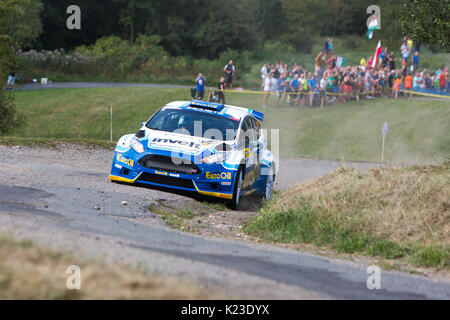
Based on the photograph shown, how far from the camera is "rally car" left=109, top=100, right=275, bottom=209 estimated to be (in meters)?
11.3

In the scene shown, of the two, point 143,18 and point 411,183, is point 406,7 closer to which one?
point 411,183

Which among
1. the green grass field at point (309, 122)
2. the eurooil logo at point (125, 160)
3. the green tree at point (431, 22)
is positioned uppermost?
the green tree at point (431, 22)

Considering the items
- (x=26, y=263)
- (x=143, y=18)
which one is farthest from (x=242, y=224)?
(x=143, y=18)

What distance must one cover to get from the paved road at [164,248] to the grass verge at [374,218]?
A: 101 centimetres

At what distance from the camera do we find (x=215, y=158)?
449 inches

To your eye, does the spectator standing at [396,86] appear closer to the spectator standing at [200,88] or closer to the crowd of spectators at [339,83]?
the crowd of spectators at [339,83]

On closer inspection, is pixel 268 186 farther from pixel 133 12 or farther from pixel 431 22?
pixel 133 12

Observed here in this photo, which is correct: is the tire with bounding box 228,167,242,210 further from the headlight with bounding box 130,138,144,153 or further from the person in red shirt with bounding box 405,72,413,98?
the person in red shirt with bounding box 405,72,413,98

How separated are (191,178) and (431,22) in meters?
6.02

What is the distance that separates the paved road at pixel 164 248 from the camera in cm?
582

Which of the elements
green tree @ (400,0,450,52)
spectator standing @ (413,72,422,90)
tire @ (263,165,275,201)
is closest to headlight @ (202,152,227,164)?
tire @ (263,165,275,201)

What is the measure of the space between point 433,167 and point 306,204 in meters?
3.00

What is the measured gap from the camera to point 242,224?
10.5m

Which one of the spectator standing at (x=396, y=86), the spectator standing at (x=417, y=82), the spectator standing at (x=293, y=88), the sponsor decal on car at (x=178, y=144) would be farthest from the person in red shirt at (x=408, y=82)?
the sponsor decal on car at (x=178, y=144)
